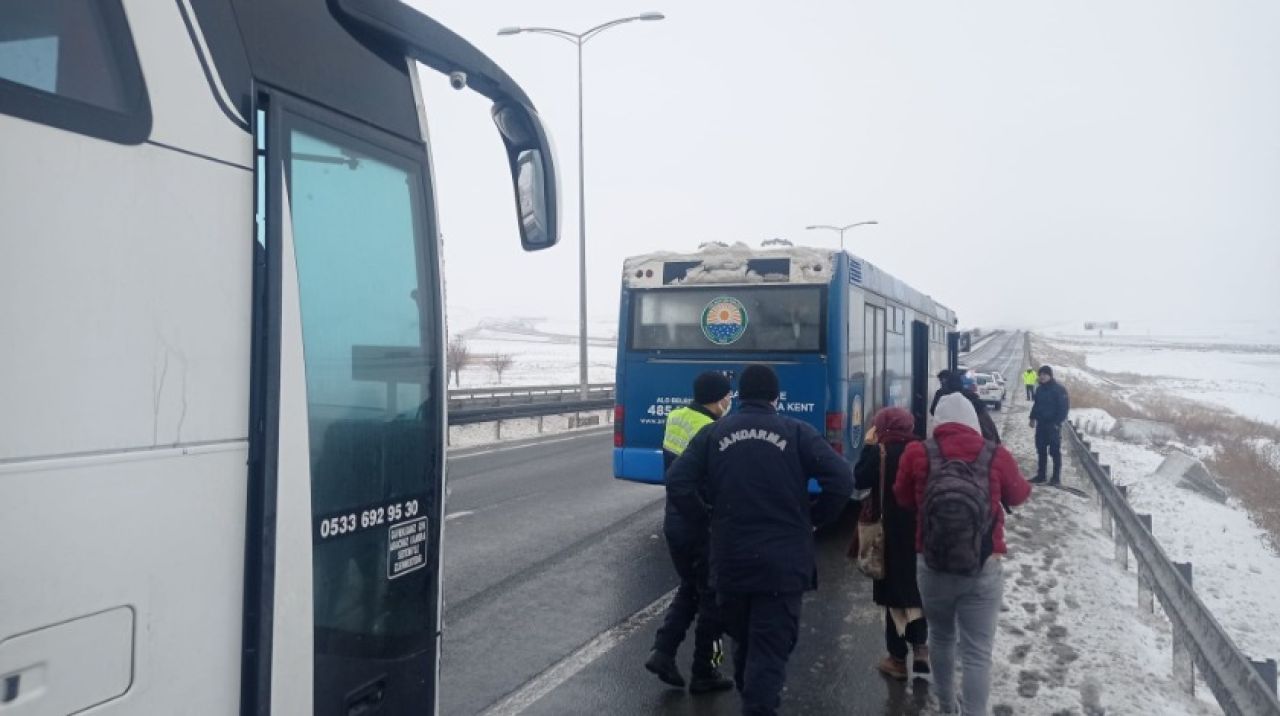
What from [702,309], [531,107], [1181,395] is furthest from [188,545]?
[1181,395]

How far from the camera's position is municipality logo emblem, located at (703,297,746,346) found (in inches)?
392

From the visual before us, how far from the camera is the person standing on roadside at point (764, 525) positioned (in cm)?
427

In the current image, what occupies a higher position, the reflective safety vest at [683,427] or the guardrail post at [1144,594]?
the reflective safety vest at [683,427]

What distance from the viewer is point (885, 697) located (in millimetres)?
5395

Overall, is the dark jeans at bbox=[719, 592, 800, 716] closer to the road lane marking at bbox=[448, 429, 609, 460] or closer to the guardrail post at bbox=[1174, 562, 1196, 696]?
the guardrail post at bbox=[1174, 562, 1196, 696]

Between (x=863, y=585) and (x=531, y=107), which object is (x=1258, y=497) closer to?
(x=863, y=585)

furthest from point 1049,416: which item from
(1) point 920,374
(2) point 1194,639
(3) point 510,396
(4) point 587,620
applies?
(3) point 510,396

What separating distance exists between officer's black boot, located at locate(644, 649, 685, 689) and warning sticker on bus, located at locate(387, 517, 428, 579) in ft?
9.09

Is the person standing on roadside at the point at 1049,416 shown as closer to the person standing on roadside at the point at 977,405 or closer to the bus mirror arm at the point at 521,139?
the person standing on roadside at the point at 977,405

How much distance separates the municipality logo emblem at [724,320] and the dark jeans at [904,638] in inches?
182

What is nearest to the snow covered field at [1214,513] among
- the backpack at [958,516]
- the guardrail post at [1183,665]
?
the guardrail post at [1183,665]

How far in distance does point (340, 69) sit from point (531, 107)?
0.91 m

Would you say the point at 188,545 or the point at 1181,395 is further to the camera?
the point at 1181,395

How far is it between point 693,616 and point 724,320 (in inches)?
197
